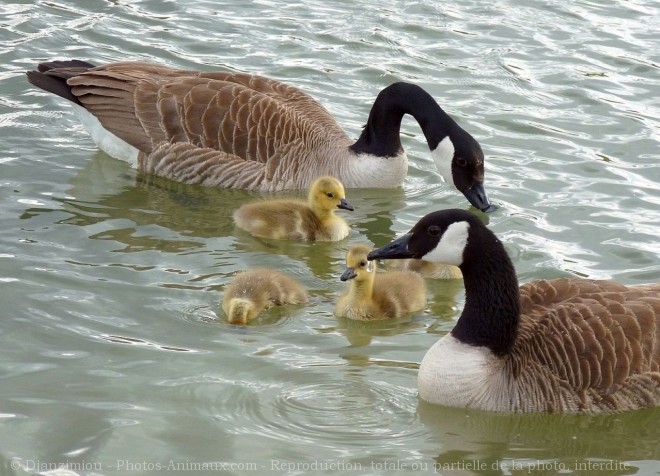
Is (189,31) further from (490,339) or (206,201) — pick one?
(490,339)

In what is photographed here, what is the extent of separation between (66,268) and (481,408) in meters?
3.38

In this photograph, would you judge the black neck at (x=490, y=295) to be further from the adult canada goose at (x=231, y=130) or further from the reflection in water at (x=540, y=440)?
the adult canada goose at (x=231, y=130)

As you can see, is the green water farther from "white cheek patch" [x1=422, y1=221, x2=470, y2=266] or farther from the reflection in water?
"white cheek patch" [x1=422, y1=221, x2=470, y2=266]

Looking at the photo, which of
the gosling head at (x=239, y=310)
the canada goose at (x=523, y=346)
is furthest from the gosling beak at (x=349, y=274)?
the canada goose at (x=523, y=346)

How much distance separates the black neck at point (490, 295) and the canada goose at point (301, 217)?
8.92 feet

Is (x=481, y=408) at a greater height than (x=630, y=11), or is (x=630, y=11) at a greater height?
(x=630, y=11)

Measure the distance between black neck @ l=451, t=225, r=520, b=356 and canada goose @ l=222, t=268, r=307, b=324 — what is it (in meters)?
1.60

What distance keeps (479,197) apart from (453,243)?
345cm

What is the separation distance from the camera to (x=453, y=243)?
7.04 m

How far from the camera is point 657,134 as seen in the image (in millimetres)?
12148

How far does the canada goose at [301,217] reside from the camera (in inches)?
377

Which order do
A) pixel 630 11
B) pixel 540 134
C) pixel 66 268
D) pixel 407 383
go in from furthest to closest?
pixel 630 11 < pixel 540 134 < pixel 66 268 < pixel 407 383

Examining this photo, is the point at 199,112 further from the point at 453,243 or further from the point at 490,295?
the point at 490,295

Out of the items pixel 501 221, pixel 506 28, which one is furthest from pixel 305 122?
pixel 506 28
